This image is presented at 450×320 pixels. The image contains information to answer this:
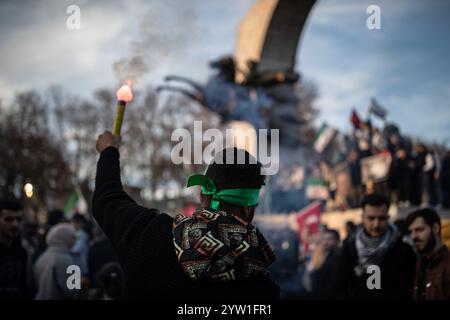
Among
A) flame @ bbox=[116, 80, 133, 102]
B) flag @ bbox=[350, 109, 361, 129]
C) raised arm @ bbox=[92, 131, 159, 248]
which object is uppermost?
flag @ bbox=[350, 109, 361, 129]

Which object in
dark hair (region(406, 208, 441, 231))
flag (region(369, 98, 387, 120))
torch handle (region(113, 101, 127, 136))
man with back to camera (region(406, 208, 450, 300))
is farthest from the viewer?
flag (region(369, 98, 387, 120))

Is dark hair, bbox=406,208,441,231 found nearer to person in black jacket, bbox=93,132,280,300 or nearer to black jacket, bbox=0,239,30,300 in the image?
person in black jacket, bbox=93,132,280,300

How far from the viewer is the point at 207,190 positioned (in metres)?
2.28

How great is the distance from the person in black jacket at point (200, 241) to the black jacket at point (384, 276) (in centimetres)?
221

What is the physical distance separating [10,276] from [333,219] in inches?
410

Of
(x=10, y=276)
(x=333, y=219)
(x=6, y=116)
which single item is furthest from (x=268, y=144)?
(x=6, y=116)

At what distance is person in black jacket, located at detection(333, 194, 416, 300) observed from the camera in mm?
4098

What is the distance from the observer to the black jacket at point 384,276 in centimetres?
407

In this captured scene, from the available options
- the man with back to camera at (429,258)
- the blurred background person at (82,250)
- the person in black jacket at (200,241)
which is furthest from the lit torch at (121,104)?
the blurred background person at (82,250)

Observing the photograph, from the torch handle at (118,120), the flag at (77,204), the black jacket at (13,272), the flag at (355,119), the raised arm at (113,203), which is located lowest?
the black jacket at (13,272)

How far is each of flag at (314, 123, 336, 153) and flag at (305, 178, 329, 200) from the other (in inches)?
49.8

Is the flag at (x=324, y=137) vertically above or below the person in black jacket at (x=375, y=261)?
above

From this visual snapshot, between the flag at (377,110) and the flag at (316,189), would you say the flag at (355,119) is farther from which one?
the flag at (316,189)

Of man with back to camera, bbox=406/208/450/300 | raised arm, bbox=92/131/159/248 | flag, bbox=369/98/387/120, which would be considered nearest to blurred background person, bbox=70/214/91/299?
man with back to camera, bbox=406/208/450/300
